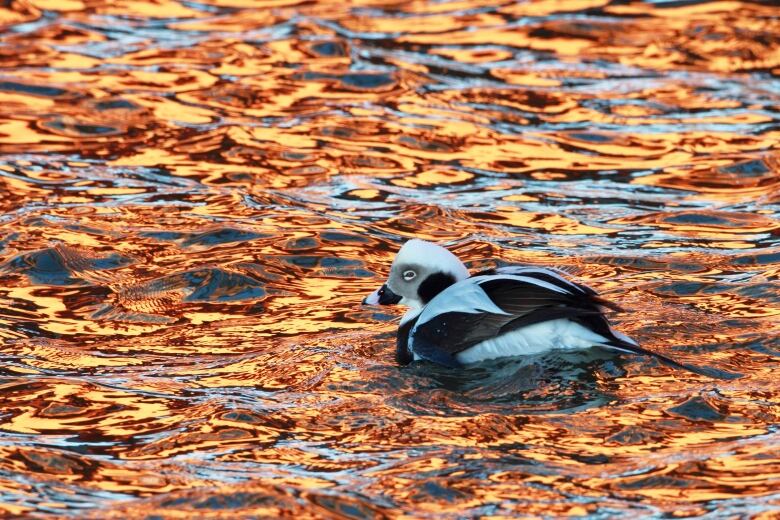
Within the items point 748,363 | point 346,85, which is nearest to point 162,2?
point 346,85

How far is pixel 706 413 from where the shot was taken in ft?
18.6

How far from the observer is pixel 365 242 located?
8547 millimetres

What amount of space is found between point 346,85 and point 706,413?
6.35 metres

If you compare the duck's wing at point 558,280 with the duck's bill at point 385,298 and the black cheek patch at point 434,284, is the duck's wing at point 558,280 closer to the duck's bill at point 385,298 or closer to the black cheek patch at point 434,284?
the black cheek patch at point 434,284

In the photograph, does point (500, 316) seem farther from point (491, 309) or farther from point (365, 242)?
point (365, 242)

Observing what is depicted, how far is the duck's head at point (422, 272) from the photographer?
673cm

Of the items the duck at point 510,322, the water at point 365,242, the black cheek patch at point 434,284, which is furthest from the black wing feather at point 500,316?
the black cheek patch at point 434,284

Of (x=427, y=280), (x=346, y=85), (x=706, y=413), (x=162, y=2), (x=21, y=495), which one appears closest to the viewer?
(x=21, y=495)

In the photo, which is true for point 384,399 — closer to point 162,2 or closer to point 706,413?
point 706,413

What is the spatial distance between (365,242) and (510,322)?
247cm

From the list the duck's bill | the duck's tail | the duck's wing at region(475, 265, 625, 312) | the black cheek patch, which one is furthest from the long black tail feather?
the duck's bill

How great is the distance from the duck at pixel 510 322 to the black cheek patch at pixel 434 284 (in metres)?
0.12

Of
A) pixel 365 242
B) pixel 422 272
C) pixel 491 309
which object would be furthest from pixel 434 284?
pixel 365 242

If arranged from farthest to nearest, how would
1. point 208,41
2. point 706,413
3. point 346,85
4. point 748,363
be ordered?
point 208,41 < point 346,85 < point 748,363 < point 706,413
